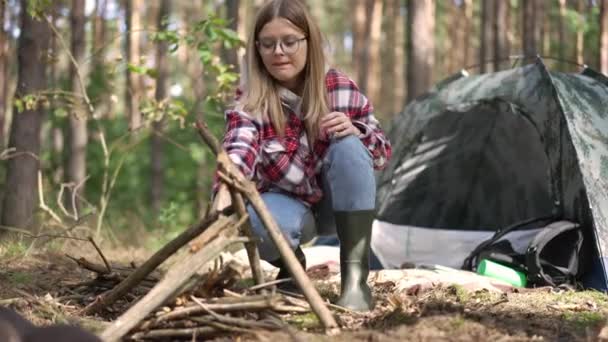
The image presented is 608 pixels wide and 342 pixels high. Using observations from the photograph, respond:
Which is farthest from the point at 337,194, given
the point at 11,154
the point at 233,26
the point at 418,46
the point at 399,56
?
the point at 399,56

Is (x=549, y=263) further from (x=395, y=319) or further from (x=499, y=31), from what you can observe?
(x=499, y=31)

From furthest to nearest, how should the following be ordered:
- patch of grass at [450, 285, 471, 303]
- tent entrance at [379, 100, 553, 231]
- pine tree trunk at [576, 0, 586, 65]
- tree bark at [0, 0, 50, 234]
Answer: pine tree trunk at [576, 0, 586, 65], tent entrance at [379, 100, 553, 231], tree bark at [0, 0, 50, 234], patch of grass at [450, 285, 471, 303]

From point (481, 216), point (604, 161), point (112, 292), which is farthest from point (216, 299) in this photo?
point (481, 216)

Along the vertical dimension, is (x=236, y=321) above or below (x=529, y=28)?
below

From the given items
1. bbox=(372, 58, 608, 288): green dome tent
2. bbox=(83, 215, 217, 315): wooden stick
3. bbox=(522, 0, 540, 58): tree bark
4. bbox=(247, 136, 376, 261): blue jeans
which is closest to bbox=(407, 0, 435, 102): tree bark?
bbox=(522, 0, 540, 58): tree bark

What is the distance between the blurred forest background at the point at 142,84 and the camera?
536 cm

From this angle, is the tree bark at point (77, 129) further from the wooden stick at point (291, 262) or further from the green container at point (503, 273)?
the wooden stick at point (291, 262)

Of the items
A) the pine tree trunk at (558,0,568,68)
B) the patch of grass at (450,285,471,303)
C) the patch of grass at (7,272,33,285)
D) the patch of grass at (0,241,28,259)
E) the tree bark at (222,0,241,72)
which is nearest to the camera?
the patch of grass at (450,285,471,303)

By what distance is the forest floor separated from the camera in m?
2.51

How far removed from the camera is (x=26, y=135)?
5.38 m

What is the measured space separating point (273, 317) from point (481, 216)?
3.83 m

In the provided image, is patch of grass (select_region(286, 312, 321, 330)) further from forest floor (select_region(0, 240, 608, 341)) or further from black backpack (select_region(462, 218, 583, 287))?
black backpack (select_region(462, 218, 583, 287))

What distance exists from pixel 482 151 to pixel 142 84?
989 centimetres

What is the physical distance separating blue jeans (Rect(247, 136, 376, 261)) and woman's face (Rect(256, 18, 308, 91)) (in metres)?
0.37
